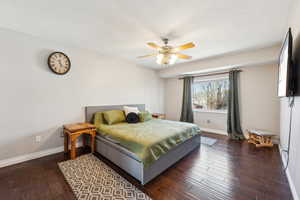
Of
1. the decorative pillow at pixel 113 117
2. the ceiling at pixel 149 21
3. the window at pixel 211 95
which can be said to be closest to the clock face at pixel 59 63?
the ceiling at pixel 149 21

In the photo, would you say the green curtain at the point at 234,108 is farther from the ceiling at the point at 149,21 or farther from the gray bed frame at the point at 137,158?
the gray bed frame at the point at 137,158

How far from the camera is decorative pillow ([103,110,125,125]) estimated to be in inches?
123

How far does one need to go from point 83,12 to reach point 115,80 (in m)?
2.15

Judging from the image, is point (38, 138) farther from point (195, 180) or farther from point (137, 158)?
point (195, 180)

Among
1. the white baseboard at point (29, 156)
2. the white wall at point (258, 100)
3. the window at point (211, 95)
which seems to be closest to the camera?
the white baseboard at point (29, 156)

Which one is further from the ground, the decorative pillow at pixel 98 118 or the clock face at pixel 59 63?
the clock face at pixel 59 63

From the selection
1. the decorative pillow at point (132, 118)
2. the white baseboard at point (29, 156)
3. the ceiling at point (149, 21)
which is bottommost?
the white baseboard at point (29, 156)

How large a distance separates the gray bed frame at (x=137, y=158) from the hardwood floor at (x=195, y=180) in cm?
9

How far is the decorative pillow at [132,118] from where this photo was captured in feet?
10.9

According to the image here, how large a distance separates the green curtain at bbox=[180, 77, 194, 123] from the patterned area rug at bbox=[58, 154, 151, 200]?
348 cm

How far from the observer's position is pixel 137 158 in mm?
1865

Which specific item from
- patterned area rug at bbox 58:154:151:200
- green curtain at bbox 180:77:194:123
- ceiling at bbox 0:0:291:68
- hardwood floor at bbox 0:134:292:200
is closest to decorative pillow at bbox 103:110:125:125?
patterned area rug at bbox 58:154:151:200

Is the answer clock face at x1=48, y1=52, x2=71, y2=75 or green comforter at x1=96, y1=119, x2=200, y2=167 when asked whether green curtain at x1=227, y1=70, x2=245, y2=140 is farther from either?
clock face at x1=48, y1=52, x2=71, y2=75

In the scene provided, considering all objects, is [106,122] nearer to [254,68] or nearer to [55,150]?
[55,150]
